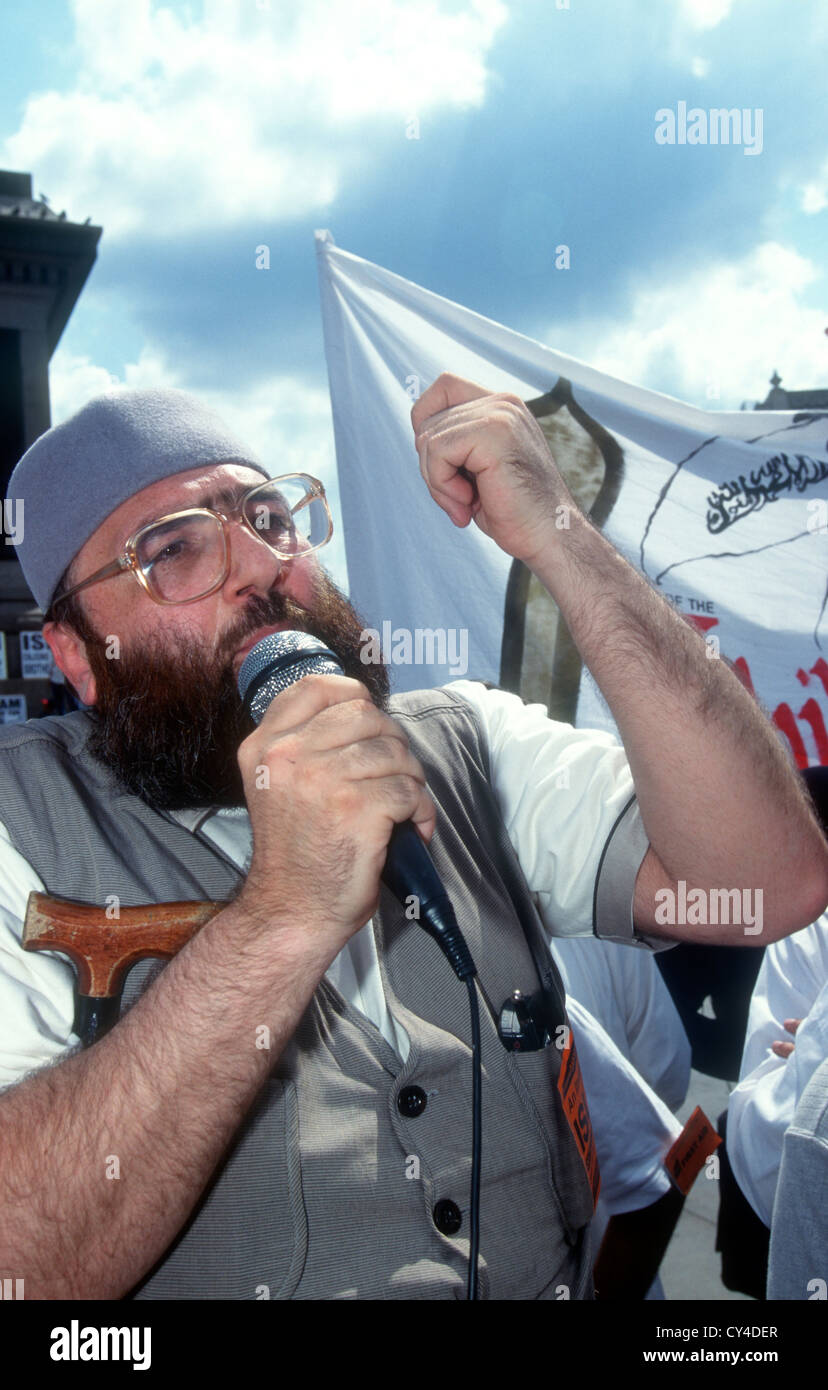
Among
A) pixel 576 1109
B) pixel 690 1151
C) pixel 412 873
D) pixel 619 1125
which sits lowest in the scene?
pixel 690 1151

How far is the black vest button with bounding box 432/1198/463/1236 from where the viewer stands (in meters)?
1.17

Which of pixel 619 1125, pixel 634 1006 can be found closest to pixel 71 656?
pixel 619 1125

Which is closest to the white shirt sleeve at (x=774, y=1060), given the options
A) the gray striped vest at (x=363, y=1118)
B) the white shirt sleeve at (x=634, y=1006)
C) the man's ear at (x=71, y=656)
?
the white shirt sleeve at (x=634, y=1006)

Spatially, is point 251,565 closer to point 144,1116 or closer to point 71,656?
point 71,656

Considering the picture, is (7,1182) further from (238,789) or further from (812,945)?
(812,945)

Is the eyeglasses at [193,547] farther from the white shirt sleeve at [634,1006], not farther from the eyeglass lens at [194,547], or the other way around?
the white shirt sleeve at [634,1006]

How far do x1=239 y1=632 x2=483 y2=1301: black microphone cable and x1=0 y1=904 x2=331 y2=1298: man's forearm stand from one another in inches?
4.8

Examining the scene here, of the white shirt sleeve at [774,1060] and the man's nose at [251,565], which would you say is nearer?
the man's nose at [251,565]

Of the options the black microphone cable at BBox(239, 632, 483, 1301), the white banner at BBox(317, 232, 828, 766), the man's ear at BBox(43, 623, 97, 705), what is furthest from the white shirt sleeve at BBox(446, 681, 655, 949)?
the white banner at BBox(317, 232, 828, 766)

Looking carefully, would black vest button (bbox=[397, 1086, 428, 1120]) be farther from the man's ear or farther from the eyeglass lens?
the man's ear

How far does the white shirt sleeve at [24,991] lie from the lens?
42.8 inches

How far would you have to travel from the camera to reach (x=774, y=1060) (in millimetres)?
1984

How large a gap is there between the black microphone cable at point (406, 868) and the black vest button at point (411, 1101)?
93 mm

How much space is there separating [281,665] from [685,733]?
56 cm
